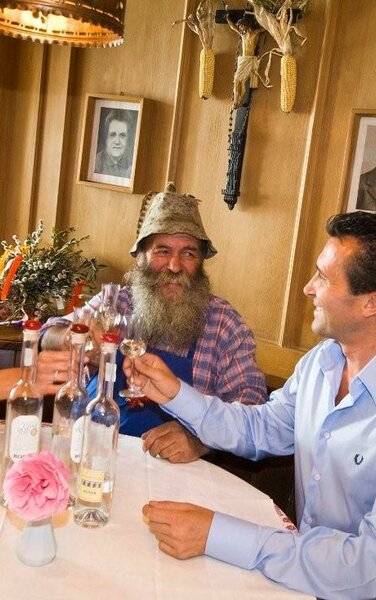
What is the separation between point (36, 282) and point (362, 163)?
2054mm

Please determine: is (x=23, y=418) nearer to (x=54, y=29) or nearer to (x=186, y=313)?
(x=54, y=29)

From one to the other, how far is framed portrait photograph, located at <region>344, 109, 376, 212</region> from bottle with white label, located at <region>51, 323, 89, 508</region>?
2.18m

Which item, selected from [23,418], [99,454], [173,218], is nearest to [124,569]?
[99,454]

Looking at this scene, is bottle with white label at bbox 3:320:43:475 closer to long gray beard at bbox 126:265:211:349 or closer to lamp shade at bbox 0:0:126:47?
lamp shade at bbox 0:0:126:47

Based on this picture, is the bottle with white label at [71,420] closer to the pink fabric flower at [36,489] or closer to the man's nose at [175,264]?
the pink fabric flower at [36,489]

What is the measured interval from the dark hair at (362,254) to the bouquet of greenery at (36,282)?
8.16ft

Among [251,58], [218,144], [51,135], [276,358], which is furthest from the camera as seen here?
[51,135]

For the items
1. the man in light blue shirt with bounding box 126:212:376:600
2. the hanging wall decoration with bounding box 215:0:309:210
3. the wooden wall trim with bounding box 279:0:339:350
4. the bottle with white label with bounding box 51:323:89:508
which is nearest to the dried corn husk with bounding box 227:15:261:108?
the hanging wall decoration with bounding box 215:0:309:210

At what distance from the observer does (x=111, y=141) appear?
179 inches

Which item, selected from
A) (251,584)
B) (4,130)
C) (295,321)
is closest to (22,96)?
(4,130)

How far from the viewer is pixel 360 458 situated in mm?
1992

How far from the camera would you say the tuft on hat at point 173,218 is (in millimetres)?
3227

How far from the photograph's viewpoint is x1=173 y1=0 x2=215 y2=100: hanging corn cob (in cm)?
391

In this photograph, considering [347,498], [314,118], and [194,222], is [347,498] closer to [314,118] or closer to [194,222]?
[194,222]
